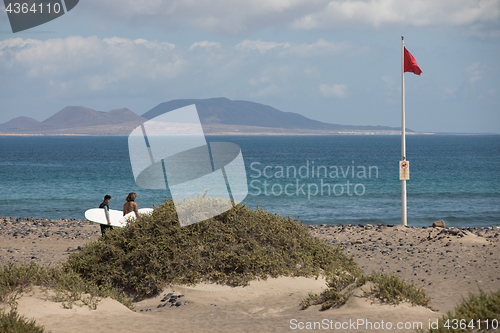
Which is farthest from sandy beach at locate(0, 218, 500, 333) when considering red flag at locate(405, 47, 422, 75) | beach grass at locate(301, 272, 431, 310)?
red flag at locate(405, 47, 422, 75)

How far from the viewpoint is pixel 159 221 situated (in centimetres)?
931

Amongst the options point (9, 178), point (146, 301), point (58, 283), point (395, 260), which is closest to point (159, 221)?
point (146, 301)

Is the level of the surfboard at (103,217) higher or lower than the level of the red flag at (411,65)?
lower

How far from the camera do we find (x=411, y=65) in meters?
17.8

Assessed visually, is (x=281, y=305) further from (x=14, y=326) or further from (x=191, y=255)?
(x=14, y=326)

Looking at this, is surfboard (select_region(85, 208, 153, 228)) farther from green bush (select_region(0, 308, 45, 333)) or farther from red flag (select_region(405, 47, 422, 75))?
red flag (select_region(405, 47, 422, 75))

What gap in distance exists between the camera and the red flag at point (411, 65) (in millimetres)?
17688

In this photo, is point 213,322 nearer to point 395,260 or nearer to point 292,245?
point 292,245

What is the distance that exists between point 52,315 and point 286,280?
14.7 feet

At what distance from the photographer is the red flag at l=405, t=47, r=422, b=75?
696 inches

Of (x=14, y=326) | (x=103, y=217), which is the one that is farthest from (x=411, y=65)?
(x=14, y=326)

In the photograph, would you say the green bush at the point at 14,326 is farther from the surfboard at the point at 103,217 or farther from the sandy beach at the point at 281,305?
the surfboard at the point at 103,217

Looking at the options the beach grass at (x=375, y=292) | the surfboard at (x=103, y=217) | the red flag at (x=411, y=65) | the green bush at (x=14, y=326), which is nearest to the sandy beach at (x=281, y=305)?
the beach grass at (x=375, y=292)

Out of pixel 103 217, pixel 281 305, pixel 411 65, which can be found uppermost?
pixel 411 65
